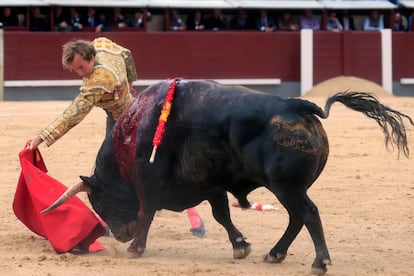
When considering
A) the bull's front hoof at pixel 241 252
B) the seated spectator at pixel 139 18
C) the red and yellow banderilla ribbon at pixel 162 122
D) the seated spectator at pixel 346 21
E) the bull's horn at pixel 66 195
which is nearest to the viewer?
the red and yellow banderilla ribbon at pixel 162 122

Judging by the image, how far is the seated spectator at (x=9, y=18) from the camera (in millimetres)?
14992

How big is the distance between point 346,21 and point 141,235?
525 inches

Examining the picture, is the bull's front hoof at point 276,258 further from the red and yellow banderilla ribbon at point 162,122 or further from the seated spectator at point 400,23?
the seated spectator at point 400,23

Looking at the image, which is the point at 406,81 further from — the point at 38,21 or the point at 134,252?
the point at 134,252

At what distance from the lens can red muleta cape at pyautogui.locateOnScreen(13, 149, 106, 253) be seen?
501 centimetres

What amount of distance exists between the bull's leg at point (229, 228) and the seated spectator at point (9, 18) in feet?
35.0

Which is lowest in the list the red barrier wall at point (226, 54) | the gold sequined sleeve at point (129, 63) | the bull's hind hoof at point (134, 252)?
the red barrier wall at point (226, 54)

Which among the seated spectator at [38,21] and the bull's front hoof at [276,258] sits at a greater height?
the bull's front hoof at [276,258]

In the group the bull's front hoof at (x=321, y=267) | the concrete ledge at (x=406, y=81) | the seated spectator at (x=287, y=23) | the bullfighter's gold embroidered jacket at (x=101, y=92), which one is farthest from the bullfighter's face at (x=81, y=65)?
the concrete ledge at (x=406, y=81)

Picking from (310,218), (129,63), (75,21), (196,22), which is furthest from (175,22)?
(310,218)

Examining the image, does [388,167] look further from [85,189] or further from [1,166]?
[85,189]

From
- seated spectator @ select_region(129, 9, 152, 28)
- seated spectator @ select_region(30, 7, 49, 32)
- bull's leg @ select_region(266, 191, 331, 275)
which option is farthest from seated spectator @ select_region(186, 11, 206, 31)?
bull's leg @ select_region(266, 191, 331, 275)

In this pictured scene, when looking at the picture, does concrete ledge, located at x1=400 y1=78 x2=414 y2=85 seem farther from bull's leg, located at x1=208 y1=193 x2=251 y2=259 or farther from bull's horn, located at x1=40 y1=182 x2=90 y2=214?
bull's horn, located at x1=40 y1=182 x2=90 y2=214

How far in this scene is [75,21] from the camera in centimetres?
1495
